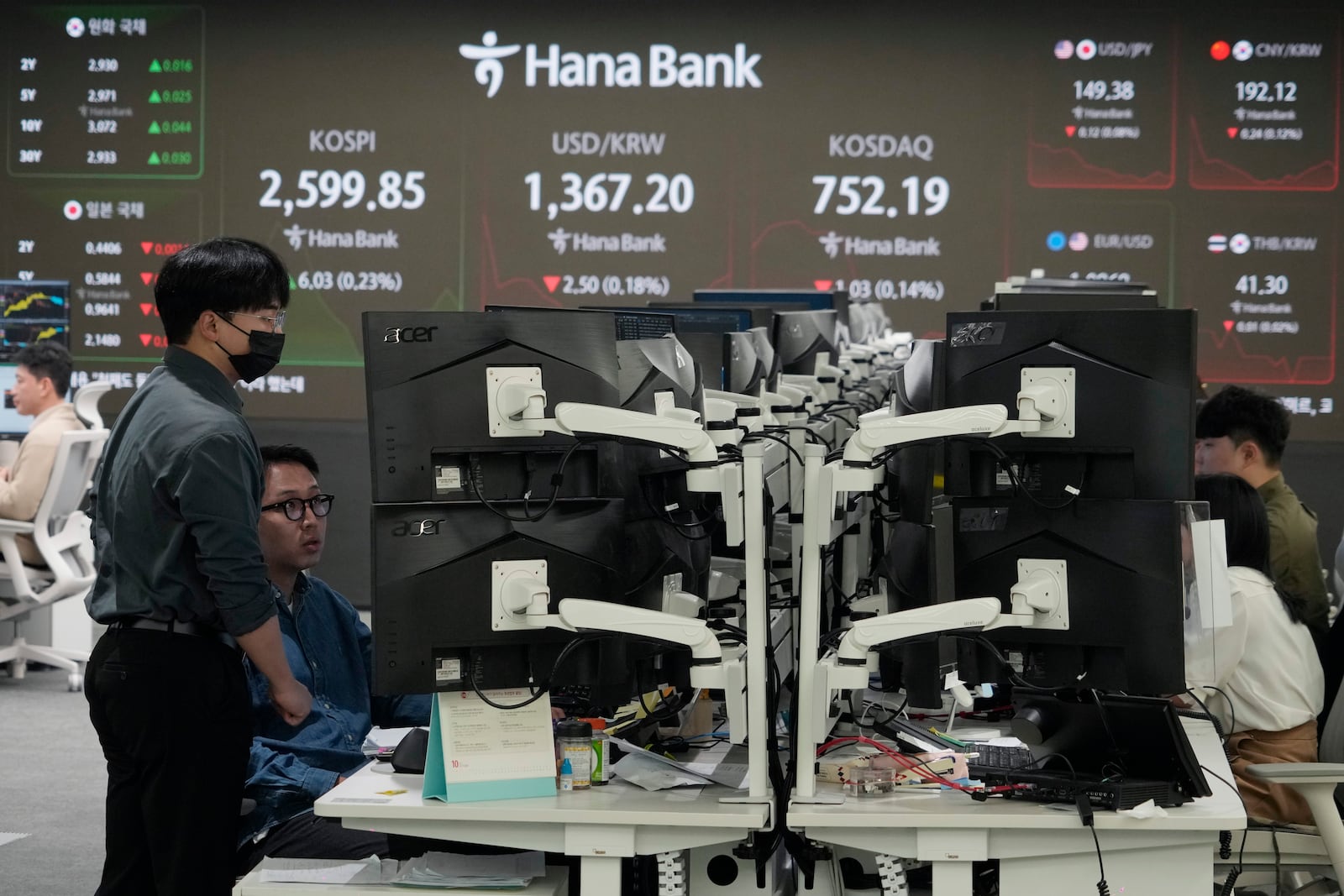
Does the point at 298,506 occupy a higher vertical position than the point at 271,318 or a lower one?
lower

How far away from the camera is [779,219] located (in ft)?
22.2

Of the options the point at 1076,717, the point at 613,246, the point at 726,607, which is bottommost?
the point at 1076,717

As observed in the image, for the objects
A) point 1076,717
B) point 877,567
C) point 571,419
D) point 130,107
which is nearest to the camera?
point 571,419

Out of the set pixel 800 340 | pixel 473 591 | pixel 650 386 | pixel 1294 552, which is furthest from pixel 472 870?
pixel 1294 552

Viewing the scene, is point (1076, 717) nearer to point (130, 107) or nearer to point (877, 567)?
point (877, 567)

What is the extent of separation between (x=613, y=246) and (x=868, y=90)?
1.31 meters

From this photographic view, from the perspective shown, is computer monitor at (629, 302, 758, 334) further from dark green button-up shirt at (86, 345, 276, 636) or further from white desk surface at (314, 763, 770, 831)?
white desk surface at (314, 763, 770, 831)

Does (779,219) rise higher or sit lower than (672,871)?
higher

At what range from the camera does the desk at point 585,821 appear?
89.0 inches

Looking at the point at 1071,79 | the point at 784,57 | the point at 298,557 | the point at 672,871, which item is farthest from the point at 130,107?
the point at 672,871

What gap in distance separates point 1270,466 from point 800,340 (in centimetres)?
123

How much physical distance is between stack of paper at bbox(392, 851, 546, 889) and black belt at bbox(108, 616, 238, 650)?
0.53 m

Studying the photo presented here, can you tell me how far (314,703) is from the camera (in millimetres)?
2926

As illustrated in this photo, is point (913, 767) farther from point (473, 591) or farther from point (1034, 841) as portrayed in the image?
point (473, 591)
